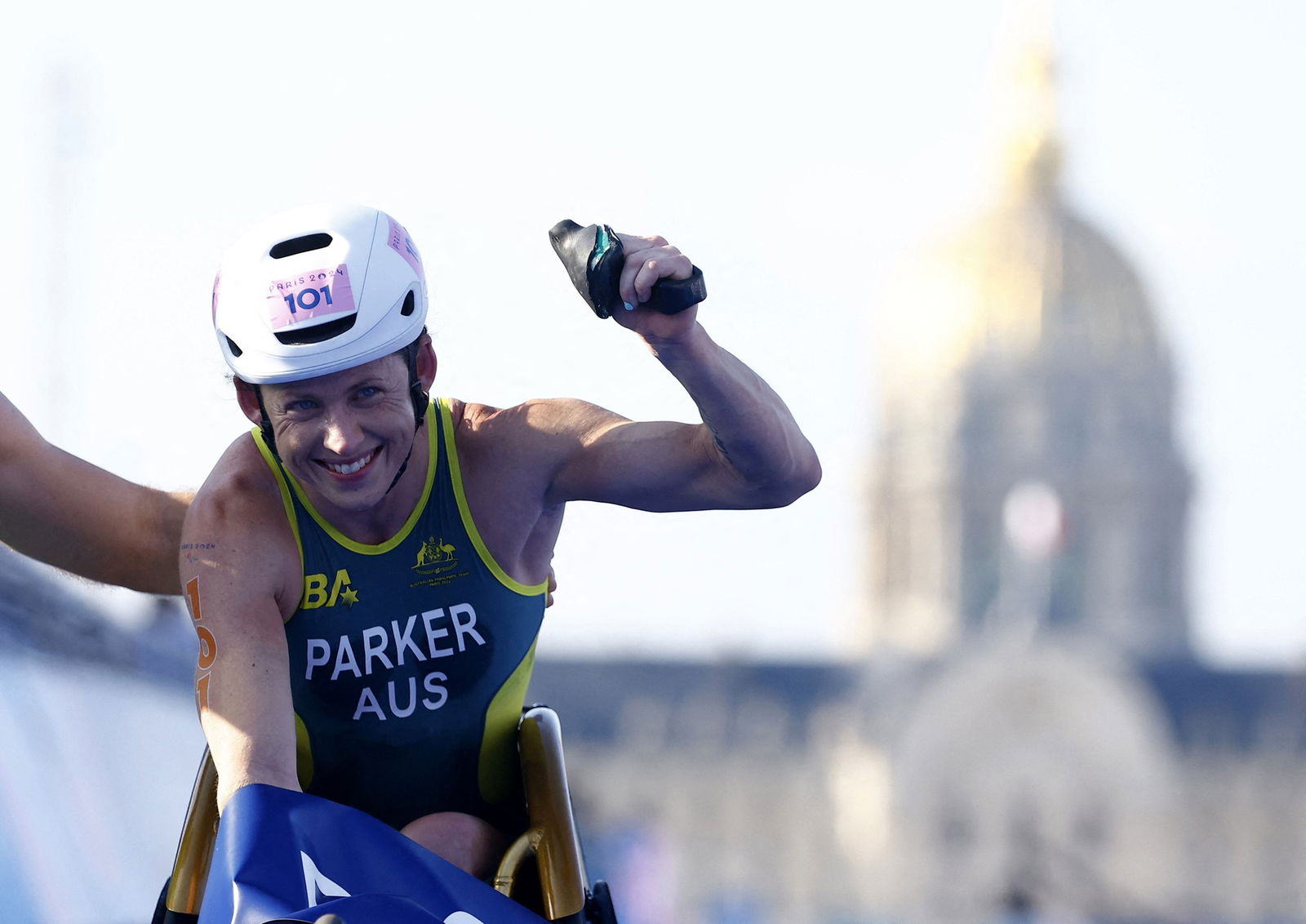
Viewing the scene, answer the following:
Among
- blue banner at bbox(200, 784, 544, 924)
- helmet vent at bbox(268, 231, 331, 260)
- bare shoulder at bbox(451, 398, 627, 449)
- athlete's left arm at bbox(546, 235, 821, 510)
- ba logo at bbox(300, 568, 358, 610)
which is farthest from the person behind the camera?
bare shoulder at bbox(451, 398, 627, 449)

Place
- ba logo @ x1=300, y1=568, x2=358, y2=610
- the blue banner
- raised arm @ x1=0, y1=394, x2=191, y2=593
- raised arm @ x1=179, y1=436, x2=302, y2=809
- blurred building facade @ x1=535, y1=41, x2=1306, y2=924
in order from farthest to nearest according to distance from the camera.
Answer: blurred building facade @ x1=535, y1=41, x2=1306, y2=924
raised arm @ x1=0, y1=394, x2=191, y2=593
ba logo @ x1=300, y1=568, x2=358, y2=610
raised arm @ x1=179, y1=436, x2=302, y2=809
the blue banner

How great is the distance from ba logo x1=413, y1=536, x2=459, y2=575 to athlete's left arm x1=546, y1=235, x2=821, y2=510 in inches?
8.7

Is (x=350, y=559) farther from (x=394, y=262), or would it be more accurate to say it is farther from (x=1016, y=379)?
(x=1016, y=379)

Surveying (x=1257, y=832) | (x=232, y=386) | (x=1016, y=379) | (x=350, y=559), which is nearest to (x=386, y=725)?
(x=350, y=559)

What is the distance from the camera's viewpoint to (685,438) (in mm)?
4621

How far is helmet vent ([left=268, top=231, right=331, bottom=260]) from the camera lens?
4.51 meters

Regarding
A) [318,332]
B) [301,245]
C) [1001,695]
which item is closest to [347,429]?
[318,332]

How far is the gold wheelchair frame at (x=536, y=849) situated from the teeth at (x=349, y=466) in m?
0.69

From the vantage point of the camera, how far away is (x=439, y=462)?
15.6ft

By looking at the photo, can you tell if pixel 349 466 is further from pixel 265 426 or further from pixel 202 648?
pixel 202 648

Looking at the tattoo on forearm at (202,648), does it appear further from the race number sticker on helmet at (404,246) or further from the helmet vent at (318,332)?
the race number sticker on helmet at (404,246)

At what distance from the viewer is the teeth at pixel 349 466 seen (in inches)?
175

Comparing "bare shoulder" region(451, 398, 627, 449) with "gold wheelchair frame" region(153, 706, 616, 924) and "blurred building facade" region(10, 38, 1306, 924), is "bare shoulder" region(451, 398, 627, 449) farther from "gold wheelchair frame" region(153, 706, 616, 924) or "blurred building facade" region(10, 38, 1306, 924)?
"blurred building facade" region(10, 38, 1306, 924)

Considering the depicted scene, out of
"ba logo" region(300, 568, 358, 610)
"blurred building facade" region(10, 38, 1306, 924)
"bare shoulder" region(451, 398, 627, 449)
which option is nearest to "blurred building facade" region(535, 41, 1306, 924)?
"blurred building facade" region(10, 38, 1306, 924)
